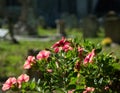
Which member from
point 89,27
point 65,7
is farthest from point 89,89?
point 65,7

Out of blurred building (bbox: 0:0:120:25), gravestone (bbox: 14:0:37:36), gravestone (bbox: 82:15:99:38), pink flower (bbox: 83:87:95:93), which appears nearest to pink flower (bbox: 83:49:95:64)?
pink flower (bbox: 83:87:95:93)

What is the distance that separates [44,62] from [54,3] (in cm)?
3896

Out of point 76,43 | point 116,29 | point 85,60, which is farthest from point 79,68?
point 116,29

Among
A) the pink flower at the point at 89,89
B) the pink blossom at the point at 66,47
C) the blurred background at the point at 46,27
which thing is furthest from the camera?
the blurred background at the point at 46,27

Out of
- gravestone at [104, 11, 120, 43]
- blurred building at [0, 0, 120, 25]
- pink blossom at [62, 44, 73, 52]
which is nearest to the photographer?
pink blossom at [62, 44, 73, 52]

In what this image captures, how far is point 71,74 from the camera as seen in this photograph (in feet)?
17.7

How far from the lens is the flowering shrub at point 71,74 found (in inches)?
211

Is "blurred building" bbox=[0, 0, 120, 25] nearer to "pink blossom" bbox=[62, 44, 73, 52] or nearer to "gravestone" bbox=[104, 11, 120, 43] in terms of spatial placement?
"gravestone" bbox=[104, 11, 120, 43]

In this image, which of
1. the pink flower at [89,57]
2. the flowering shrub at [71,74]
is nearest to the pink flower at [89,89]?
the flowering shrub at [71,74]

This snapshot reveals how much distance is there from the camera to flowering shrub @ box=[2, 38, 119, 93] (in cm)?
536

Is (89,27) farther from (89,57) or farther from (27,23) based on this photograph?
(89,57)

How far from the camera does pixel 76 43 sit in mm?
5965

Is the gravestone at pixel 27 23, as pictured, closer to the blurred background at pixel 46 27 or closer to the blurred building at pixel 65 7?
the blurred background at pixel 46 27

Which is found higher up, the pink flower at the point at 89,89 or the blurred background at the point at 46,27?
the pink flower at the point at 89,89
